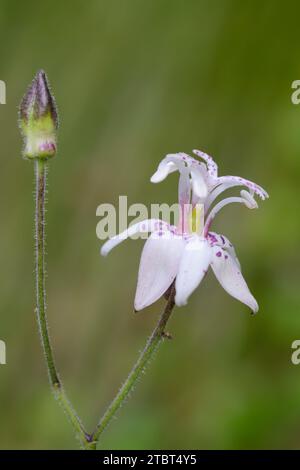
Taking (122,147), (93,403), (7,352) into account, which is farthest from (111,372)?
(122,147)

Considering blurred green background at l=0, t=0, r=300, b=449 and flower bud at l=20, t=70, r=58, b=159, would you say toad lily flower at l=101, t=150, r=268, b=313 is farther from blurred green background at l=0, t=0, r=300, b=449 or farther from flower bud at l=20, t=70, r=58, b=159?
blurred green background at l=0, t=0, r=300, b=449

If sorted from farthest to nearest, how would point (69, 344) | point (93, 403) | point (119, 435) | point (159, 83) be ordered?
point (159, 83) → point (69, 344) → point (93, 403) → point (119, 435)

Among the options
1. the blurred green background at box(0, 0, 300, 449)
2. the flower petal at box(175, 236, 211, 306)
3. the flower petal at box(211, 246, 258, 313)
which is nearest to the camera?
the flower petal at box(175, 236, 211, 306)

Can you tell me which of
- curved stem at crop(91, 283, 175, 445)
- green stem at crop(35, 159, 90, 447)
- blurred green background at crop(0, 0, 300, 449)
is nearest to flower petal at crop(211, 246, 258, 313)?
curved stem at crop(91, 283, 175, 445)

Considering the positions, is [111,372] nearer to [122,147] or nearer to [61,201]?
[61,201]

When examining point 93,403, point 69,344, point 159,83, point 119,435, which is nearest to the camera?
point 119,435

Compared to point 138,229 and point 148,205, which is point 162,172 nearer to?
point 138,229

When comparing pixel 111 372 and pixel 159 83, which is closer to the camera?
pixel 111 372
